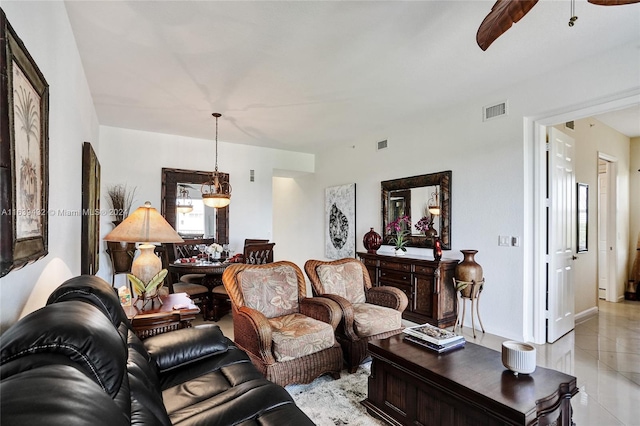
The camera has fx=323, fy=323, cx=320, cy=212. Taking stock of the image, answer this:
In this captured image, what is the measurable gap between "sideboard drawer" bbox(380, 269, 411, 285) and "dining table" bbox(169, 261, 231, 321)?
2.23 meters

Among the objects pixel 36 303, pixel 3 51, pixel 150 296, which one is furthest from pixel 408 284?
pixel 3 51

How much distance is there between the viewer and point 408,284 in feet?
14.4

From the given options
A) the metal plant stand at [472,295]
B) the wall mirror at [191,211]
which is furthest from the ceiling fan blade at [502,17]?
the wall mirror at [191,211]

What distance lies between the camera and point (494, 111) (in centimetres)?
396

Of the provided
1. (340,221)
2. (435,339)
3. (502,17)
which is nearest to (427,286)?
(435,339)

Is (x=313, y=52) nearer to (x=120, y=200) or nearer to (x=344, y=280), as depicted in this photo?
(x=344, y=280)

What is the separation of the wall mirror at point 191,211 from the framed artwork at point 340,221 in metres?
2.09

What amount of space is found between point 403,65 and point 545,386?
9.46 ft

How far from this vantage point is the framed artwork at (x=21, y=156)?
1.11 meters

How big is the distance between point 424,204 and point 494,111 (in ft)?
4.96

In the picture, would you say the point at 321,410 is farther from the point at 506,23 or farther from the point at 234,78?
the point at 234,78

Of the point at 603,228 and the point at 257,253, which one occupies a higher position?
the point at 603,228

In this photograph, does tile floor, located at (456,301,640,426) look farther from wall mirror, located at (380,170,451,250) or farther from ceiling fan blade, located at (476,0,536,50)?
ceiling fan blade, located at (476,0,536,50)

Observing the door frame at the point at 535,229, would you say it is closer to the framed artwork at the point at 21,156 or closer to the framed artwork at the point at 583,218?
the framed artwork at the point at 583,218
